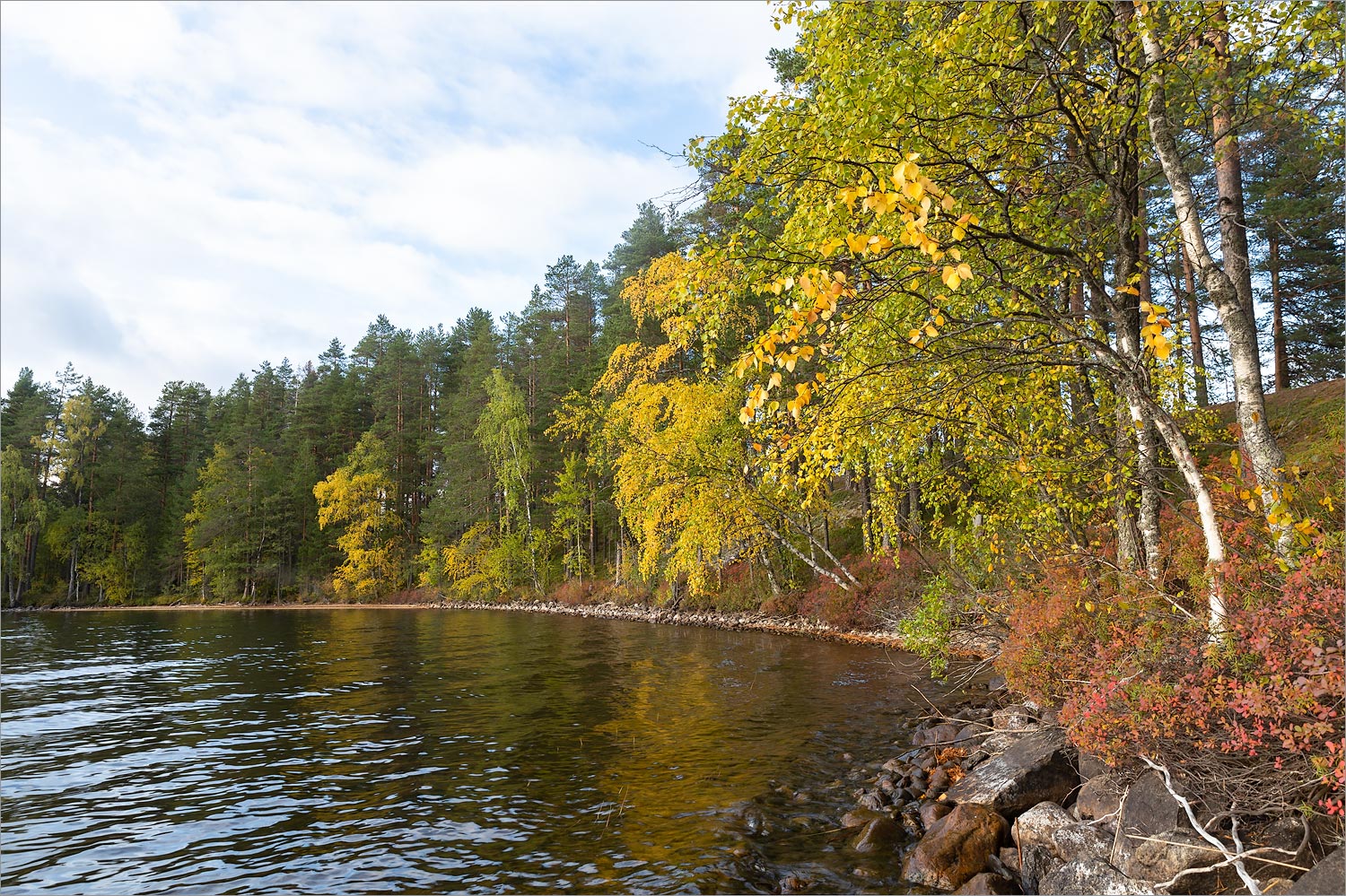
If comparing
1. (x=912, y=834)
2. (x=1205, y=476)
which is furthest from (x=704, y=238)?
(x=912, y=834)

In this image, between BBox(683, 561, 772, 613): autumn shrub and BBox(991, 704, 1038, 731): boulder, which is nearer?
BBox(991, 704, 1038, 731): boulder

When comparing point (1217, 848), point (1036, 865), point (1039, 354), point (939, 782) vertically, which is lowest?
point (939, 782)

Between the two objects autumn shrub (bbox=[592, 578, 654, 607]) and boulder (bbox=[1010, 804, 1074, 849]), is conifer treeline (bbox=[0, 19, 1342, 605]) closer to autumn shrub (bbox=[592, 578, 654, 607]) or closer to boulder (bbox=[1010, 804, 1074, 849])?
autumn shrub (bbox=[592, 578, 654, 607])

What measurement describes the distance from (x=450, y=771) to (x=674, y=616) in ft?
68.0

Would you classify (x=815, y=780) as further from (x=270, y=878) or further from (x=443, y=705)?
(x=443, y=705)

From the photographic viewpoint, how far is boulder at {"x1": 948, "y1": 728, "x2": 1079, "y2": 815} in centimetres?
709

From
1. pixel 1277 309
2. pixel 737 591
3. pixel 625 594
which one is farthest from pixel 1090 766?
pixel 625 594

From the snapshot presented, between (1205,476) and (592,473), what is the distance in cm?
3676

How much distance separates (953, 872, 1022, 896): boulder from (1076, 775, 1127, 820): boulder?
1.05 metres

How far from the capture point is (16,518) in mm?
52812

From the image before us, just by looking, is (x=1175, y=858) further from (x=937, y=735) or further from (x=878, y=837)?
(x=937, y=735)

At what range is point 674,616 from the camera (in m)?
29.9

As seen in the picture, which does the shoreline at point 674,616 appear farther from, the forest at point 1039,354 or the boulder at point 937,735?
the boulder at point 937,735

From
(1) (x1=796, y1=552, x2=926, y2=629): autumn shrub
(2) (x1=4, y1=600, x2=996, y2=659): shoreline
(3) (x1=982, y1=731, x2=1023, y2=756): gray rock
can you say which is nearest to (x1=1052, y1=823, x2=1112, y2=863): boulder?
(3) (x1=982, y1=731, x2=1023, y2=756): gray rock
